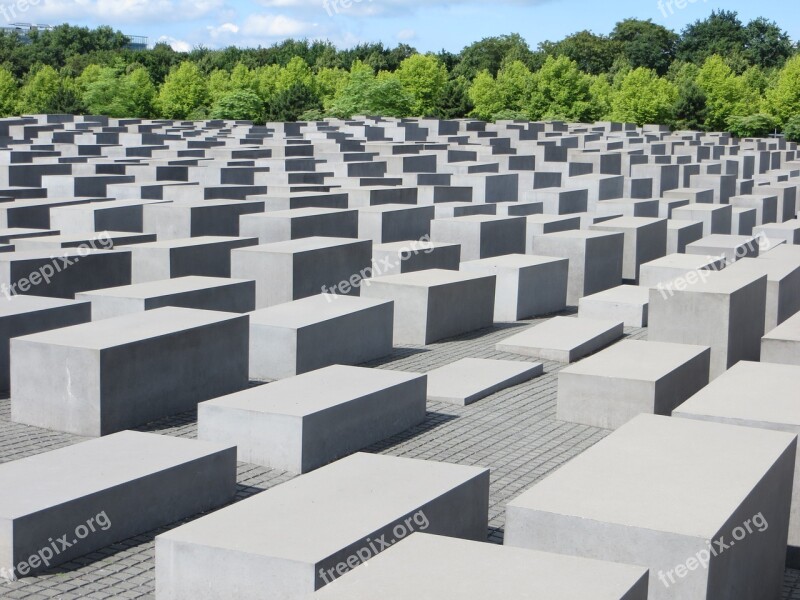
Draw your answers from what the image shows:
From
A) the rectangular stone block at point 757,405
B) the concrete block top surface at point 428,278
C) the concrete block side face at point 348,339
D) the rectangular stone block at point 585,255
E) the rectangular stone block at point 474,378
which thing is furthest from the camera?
the rectangular stone block at point 585,255

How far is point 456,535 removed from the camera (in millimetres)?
6961

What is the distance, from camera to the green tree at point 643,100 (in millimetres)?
69562

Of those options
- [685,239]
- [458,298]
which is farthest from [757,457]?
[685,239]

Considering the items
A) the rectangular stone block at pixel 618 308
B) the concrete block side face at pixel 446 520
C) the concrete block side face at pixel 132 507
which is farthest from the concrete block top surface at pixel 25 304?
the rectangular stone block at pixel 618 308

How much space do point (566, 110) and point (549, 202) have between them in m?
47.8

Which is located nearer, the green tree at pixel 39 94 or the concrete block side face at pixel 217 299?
the concrete block side face at pixel 217 299

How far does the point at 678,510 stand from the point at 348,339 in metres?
7.55

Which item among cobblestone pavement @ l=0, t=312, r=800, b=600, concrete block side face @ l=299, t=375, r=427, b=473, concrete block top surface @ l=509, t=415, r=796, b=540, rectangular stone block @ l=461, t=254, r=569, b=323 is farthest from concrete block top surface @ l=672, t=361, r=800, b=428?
rectangular stone block @ l=461, t=254, r=569, b=323

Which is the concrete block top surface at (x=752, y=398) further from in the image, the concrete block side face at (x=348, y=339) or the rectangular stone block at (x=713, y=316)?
the concrete block side face at (x=348, y=339)

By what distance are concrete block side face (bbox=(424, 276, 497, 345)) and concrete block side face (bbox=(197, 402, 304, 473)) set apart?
18.1 ft

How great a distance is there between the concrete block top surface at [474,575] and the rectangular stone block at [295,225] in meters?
13.3

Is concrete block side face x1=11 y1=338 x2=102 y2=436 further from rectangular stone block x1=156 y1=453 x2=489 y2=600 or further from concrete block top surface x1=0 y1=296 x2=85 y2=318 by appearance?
rectangular stone block x1=156 y1=453 x2=489 y2=600

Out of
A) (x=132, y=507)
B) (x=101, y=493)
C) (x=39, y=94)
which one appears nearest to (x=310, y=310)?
(x=132, y=507)

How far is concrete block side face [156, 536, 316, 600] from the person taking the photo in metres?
5.50
